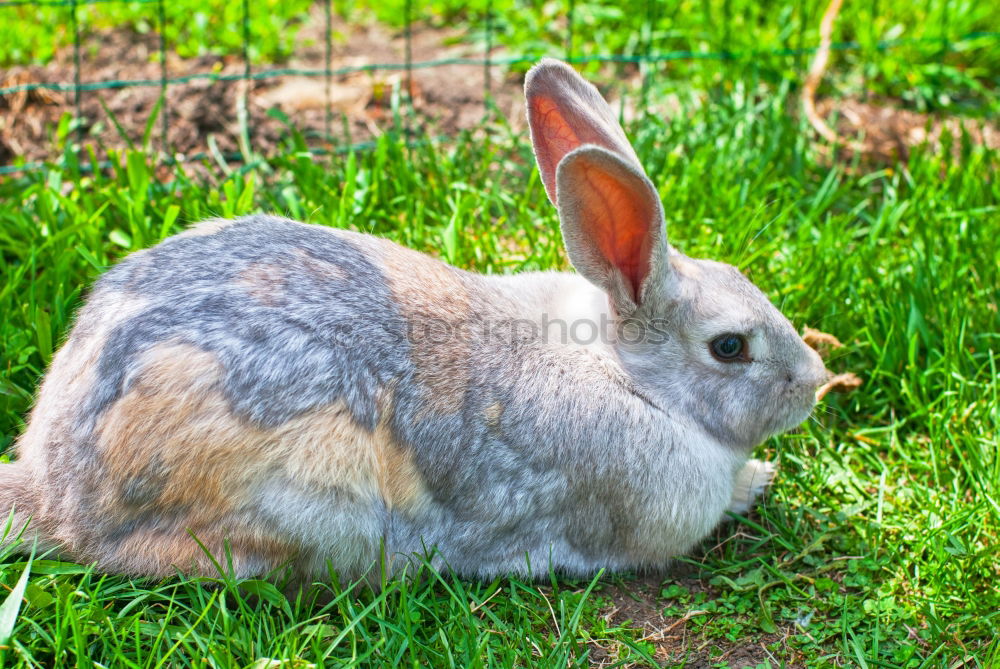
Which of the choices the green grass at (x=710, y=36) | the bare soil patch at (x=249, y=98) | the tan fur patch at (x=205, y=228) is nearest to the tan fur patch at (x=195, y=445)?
the tan fur patch at (x=205, y=228)

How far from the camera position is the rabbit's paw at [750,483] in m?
3.93

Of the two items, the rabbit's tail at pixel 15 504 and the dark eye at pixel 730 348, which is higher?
the dark eye at pixel 730 348

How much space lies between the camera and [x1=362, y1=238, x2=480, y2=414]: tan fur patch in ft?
11.2

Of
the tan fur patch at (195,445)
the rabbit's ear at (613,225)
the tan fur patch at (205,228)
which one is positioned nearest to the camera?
the tan fur patch at (195,445)

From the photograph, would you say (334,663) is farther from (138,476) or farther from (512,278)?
(512,278)

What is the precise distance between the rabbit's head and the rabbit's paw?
235 mm

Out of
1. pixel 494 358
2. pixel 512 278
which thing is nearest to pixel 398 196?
pixel 512 278

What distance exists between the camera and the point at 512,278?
400 cm

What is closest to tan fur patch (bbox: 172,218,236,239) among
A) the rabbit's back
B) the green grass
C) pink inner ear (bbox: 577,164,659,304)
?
the rabbit's back

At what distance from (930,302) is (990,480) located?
918mm

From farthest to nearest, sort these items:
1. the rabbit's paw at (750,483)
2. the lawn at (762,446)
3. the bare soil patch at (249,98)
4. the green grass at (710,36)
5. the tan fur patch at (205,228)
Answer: the green grass at (710,36) → the bare soil patch at (249,98) → the rabbit's paw at (750,483) → the tan fur patch at (205,228) → the lawn at (762,446)

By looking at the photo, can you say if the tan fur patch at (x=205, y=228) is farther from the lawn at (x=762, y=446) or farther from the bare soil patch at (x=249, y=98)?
the bare soil patch at (x=249, y=98)

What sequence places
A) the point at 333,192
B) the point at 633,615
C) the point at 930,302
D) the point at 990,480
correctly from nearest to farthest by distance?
1. the point at 633,615
2. the point at 990,480
3. the point at 930,302
4. the point at 333,192

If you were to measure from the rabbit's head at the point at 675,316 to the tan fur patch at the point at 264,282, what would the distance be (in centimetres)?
88
